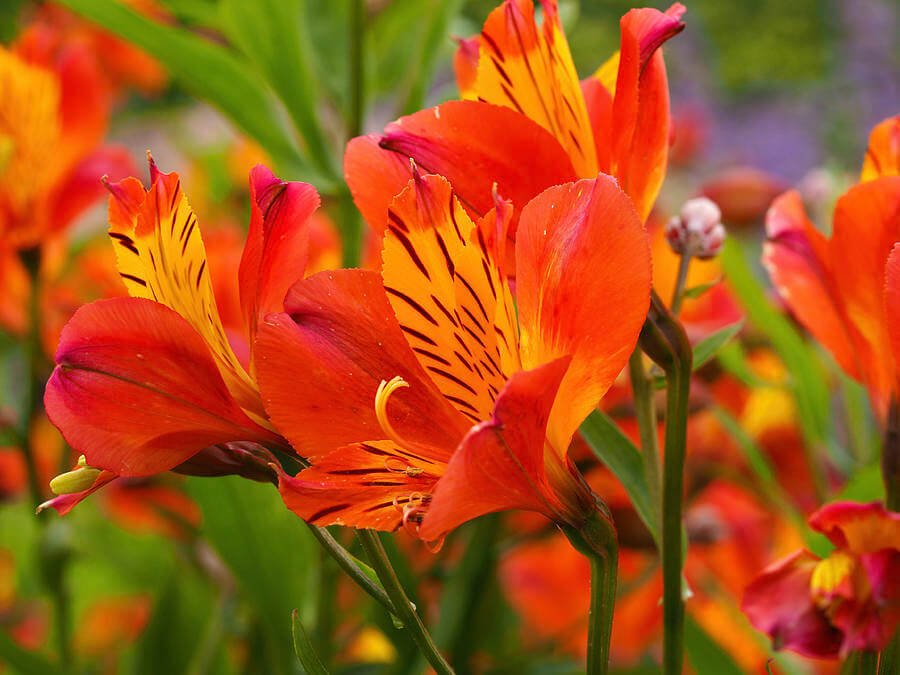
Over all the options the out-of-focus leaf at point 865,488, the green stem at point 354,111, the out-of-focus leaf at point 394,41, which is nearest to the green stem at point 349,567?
the out-of-focus leaf at point 865,488

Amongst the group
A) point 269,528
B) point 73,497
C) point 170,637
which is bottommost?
point 170,637

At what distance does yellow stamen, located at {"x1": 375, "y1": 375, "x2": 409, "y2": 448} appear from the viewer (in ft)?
0.84

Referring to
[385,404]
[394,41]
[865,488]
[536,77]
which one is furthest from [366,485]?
[394,41]

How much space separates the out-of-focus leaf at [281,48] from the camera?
618 mm

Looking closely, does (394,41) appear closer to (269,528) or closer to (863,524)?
(269,528)

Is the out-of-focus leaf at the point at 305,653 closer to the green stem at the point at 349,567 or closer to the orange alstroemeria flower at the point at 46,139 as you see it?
the green stem at the point at 349,567

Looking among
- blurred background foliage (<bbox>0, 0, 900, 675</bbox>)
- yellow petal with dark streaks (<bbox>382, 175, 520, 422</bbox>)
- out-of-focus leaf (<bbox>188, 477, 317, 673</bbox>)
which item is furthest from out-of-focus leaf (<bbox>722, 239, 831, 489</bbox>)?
yellow petal with dark streaks (<bbox>382, 175, 520, 422</bbox>)

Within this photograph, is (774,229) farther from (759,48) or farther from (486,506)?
(759,48)

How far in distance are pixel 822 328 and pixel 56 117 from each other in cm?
47

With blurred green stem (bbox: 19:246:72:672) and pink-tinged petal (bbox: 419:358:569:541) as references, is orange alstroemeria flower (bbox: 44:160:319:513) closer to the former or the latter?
pink-tinged petal (bbox: 419:358:569:541)

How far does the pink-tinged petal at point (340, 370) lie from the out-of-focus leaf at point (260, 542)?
20cm

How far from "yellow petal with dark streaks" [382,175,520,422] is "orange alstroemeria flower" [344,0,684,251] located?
0.04 metres

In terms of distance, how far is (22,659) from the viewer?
1.71 ft

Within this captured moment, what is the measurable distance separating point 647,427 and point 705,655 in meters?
0.11
